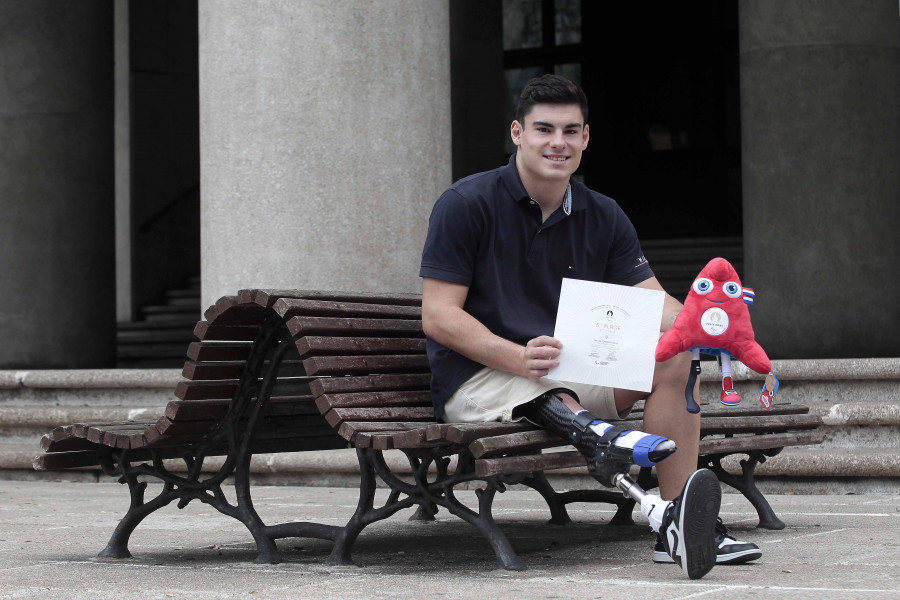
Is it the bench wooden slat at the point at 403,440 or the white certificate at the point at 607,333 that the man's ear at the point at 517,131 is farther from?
the bench wooden slat at the point at 403,440

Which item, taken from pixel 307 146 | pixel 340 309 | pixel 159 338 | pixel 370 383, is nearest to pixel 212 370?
pixel 340 309

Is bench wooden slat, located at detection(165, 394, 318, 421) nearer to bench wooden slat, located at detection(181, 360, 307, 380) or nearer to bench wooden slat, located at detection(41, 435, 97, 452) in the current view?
bench wooden slat, located at detection(181, 360, 307, 380)

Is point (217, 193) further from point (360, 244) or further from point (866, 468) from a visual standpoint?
point (866, 468)

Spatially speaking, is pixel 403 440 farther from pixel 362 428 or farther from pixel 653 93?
pixel 653 93

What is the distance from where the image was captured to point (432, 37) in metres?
8.16

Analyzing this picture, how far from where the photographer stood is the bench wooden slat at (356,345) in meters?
4.39

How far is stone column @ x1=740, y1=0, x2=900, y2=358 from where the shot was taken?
9.02 meters

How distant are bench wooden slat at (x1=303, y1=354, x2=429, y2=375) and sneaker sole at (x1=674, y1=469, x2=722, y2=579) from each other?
1.24 meters

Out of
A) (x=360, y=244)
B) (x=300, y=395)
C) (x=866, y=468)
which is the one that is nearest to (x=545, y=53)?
(x=360, y=244)

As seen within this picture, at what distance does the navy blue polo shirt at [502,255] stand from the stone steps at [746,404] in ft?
9.04

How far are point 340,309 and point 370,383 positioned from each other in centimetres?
32

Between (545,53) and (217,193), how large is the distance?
12075 mm

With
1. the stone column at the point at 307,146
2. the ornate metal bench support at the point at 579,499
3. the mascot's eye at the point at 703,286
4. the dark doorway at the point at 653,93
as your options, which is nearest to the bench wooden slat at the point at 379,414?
the ornate metal bench support at the point at 579,499

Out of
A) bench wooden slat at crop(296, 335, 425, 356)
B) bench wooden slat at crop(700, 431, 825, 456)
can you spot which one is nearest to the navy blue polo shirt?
bench wooden slat at crop(296, 335, 425, 356)
